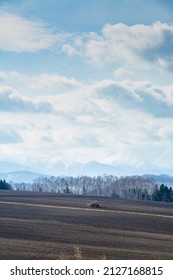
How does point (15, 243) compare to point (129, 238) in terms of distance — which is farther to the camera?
point (129, 238)

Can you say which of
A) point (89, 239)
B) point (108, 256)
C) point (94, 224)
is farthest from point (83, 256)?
point (94, 224)

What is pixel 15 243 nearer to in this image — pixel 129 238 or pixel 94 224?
pixel 129 238

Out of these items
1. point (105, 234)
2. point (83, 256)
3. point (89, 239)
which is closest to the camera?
point (83, 256)

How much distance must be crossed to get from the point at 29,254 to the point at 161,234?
2568 cm

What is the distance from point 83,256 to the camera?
123 ft

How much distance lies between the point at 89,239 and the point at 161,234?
1300 cm

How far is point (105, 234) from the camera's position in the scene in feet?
185

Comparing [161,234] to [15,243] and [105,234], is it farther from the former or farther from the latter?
[15,243]
